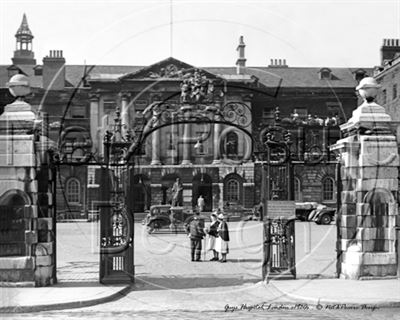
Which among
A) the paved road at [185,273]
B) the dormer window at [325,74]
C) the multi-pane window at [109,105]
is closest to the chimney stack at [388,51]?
the dormer window at [325,74]

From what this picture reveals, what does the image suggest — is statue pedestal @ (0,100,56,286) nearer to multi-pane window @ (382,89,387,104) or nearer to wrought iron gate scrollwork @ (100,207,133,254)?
wrought iron gate scrollwork @ (100,207,133,254)

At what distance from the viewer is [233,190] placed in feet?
175

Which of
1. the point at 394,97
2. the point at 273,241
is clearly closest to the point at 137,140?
the point at 273,241

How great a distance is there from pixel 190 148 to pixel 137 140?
37.5 meters

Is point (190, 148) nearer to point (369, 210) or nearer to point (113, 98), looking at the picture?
point (113, 98)

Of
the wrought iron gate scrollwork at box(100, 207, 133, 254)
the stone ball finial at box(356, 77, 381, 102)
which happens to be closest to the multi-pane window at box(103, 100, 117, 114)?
the wrought iron gate scrollwork at box(100, 207, 133, 254)

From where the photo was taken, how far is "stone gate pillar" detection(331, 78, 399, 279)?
1428 cm

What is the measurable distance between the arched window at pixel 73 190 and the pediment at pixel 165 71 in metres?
8.61

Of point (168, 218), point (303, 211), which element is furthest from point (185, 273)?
point (303, 211)

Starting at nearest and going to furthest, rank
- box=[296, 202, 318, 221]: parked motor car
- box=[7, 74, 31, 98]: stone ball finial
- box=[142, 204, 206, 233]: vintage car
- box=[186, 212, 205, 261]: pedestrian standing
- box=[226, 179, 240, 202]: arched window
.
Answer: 1. box=[7, 74, 31, 98]: stone ball finial
2. box=[186, 212, 205, 261]: pedestrian standing
3. box=[142, 204, 206, 233]: vintage car
4. box=[296, 202, 318, 221]: parked motor car
5. box=[226, 179, 240, 202]: arched window

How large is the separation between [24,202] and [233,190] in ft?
131

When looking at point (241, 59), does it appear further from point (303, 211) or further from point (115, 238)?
point (115, 238)

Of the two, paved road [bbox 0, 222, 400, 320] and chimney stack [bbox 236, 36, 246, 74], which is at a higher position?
chimney stack [bbox 236, 36, 246, 74]

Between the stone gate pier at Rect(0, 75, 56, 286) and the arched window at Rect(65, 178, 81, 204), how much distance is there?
126ft
